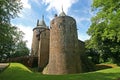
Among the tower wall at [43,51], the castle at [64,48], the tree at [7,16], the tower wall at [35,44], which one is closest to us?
the tree at [7,16]

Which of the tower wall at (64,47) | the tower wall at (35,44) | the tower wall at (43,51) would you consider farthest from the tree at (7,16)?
the tower wall at (35,44)

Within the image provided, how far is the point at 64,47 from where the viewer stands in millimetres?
26859

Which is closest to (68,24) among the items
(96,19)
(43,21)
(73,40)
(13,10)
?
(73,40)

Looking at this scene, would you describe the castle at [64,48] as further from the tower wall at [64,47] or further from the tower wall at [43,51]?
the tower wall at [43,51]

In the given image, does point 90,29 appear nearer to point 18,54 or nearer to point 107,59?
point 107,59

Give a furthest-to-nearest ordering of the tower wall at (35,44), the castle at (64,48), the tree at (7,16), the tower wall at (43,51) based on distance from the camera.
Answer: the tower wall at (35,44) → the tower wall at (43,51) → the castle at (64,48) → the tree at (7,16)

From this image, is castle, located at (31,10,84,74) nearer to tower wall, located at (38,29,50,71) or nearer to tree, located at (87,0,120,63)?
tree, located at (87,0,120,63)

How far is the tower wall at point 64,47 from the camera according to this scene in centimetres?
Result: 2636

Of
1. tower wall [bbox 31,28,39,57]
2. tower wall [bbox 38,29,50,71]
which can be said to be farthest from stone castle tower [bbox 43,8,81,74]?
tower wall [bbox 31,28,39,57]

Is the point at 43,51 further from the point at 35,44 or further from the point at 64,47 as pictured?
the point at 35,44

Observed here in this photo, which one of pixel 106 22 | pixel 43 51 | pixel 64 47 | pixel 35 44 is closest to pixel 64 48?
pixel 64 47

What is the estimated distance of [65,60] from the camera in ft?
86.4

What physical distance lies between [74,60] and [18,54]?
3027 cm

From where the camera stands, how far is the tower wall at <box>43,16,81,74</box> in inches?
1038
